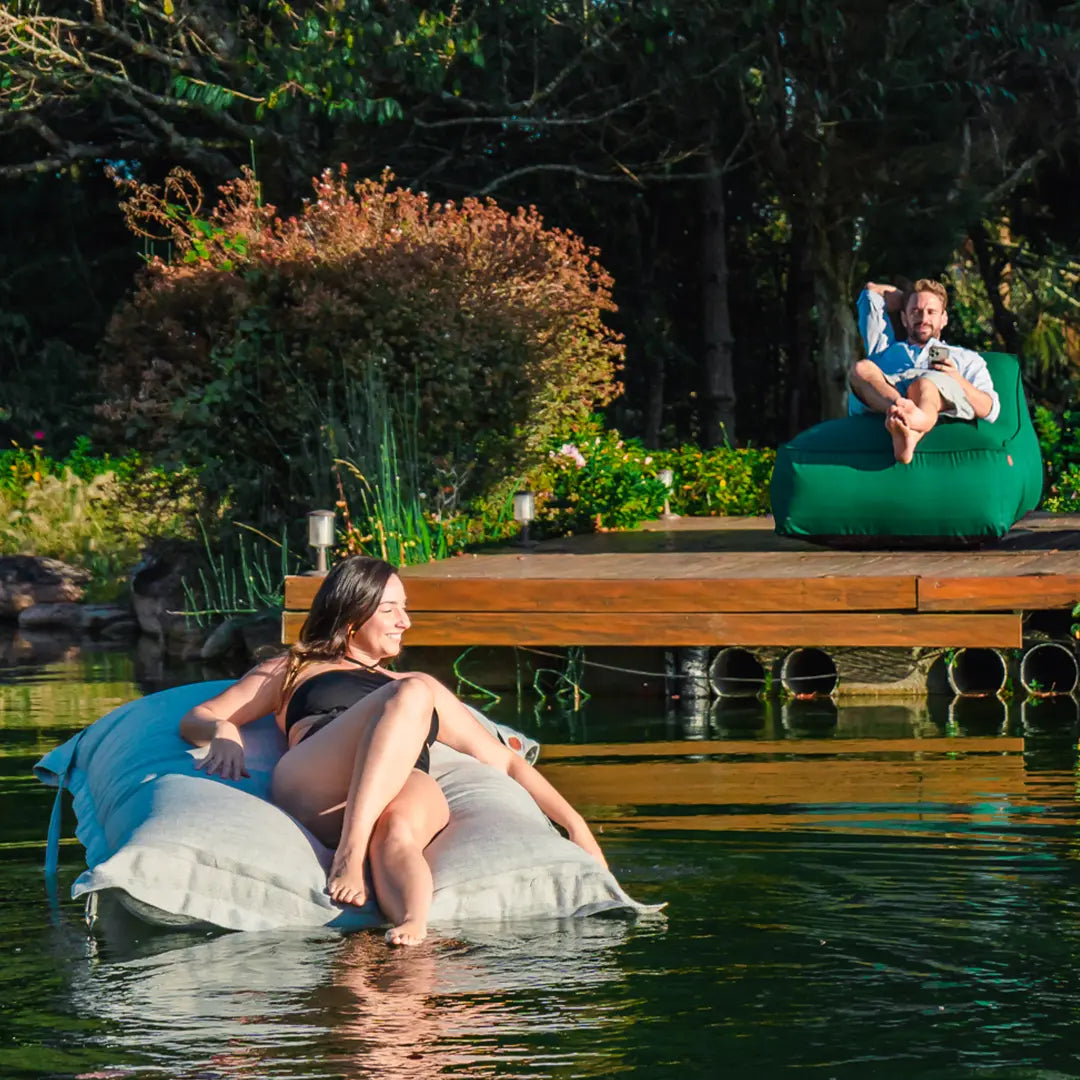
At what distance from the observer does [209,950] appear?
16.5ft

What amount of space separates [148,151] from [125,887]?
52.1 feet

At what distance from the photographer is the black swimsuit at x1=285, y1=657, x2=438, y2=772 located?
5.71 meters

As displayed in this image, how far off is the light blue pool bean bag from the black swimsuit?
231 millimetres

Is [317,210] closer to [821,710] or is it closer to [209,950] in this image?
[821,710]

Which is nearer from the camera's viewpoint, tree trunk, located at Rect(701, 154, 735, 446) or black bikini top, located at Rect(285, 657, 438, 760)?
black bikini top, located at Rect(285, 657, 438, 760)

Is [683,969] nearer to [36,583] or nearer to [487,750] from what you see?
[487,750]

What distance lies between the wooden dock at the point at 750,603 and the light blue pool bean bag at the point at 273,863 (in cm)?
379

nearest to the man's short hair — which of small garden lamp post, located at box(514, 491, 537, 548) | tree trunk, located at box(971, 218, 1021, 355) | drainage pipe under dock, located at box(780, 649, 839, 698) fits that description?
drainage pipe under dock, located at box(780, 649, 839, 698)

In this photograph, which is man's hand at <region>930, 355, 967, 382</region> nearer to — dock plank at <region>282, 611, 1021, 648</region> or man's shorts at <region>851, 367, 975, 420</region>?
man's shorts at <region>851, 367, 975, 420</region>

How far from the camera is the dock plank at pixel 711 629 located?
9.27 metres

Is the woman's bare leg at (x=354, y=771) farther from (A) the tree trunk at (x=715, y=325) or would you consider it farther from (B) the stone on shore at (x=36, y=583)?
(A) the tree trunk at (x=715, y=325)

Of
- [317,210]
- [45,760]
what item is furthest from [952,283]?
[45,760]

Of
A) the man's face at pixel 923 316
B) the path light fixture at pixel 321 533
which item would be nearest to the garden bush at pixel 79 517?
the path light fixture at pixel 321 533

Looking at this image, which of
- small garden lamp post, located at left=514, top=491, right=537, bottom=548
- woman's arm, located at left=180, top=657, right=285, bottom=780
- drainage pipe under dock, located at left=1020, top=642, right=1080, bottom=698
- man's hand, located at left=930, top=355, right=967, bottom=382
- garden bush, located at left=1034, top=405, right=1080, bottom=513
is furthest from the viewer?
garden bush, located at left=1034, top=405, right=1080, bottom=513
